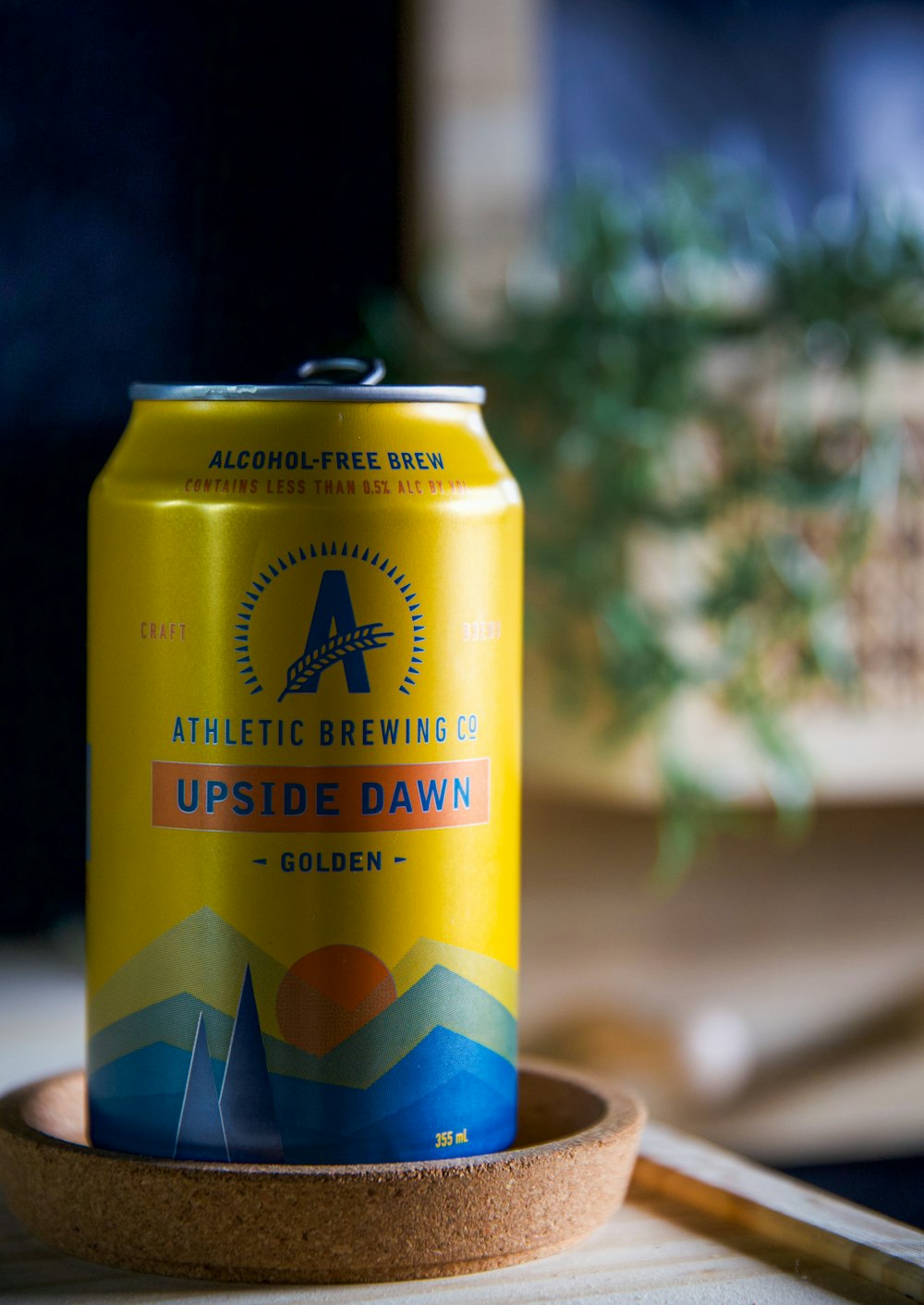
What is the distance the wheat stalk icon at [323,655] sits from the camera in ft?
1.77

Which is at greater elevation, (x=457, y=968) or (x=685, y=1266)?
(x=457, y=968)

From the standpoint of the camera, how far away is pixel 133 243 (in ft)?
4.95

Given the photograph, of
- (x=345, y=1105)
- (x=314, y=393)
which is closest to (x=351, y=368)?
(x=314, y=393)

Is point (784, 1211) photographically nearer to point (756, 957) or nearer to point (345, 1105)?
point (345, 1105)

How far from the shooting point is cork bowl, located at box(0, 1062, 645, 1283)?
0.53 meters

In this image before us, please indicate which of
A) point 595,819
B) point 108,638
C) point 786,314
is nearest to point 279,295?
point 786,314

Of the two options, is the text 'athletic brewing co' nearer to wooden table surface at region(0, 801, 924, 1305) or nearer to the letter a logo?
the letter a logo

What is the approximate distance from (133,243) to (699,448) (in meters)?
0.55

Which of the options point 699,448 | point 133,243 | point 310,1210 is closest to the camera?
point 310,1210

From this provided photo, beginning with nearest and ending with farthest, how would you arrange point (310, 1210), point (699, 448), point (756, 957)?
1. point (310, 1210)
2. point (699, 448)
3. point (756, 957)

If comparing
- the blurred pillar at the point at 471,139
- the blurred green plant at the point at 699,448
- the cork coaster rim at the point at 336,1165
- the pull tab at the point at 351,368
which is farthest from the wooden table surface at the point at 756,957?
the pull tab at the point at 351,368

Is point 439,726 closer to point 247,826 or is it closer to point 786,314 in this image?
point 247,826

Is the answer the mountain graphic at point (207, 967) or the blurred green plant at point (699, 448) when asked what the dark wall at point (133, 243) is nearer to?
the blurred green plant at point (699, 448)

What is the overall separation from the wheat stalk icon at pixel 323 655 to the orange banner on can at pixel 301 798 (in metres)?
0.03
